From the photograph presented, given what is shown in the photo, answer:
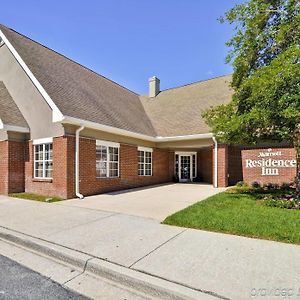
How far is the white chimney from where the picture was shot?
22.5m

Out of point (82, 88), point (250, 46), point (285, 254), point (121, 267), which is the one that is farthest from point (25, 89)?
point (285, 254)

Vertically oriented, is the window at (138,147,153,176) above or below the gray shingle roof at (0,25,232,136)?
below

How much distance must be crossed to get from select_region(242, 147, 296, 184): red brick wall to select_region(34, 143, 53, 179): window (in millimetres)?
10593

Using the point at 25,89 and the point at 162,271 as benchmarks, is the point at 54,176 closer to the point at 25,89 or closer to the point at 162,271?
the point at 25,89

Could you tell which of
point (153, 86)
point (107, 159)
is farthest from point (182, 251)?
point (153, 86)

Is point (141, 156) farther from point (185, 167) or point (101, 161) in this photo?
point (185, 167)

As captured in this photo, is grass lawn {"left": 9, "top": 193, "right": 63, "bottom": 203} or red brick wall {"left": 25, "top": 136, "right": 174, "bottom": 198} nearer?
grass lawn {"left": 9, "top": 193, "right": 63, "bottom": 203}

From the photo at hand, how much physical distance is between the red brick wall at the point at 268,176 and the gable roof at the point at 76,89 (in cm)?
602

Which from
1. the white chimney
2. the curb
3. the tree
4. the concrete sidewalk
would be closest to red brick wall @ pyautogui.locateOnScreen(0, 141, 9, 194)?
the concrete sidewalk

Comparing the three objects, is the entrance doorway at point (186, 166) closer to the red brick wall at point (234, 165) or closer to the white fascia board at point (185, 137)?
the white fascia board at point (185, 137)

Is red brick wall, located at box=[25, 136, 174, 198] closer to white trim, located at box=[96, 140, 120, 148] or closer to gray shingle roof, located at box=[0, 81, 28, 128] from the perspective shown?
white trim, located at box=[96, 140, 120, 148]

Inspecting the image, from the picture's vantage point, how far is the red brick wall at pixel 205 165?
18219 mm

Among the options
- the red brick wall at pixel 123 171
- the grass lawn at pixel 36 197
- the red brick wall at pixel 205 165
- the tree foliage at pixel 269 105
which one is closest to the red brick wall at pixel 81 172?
the red brick wall at pixel 123 171

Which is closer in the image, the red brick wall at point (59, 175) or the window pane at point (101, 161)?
the red brick wall at point (59, 175)
